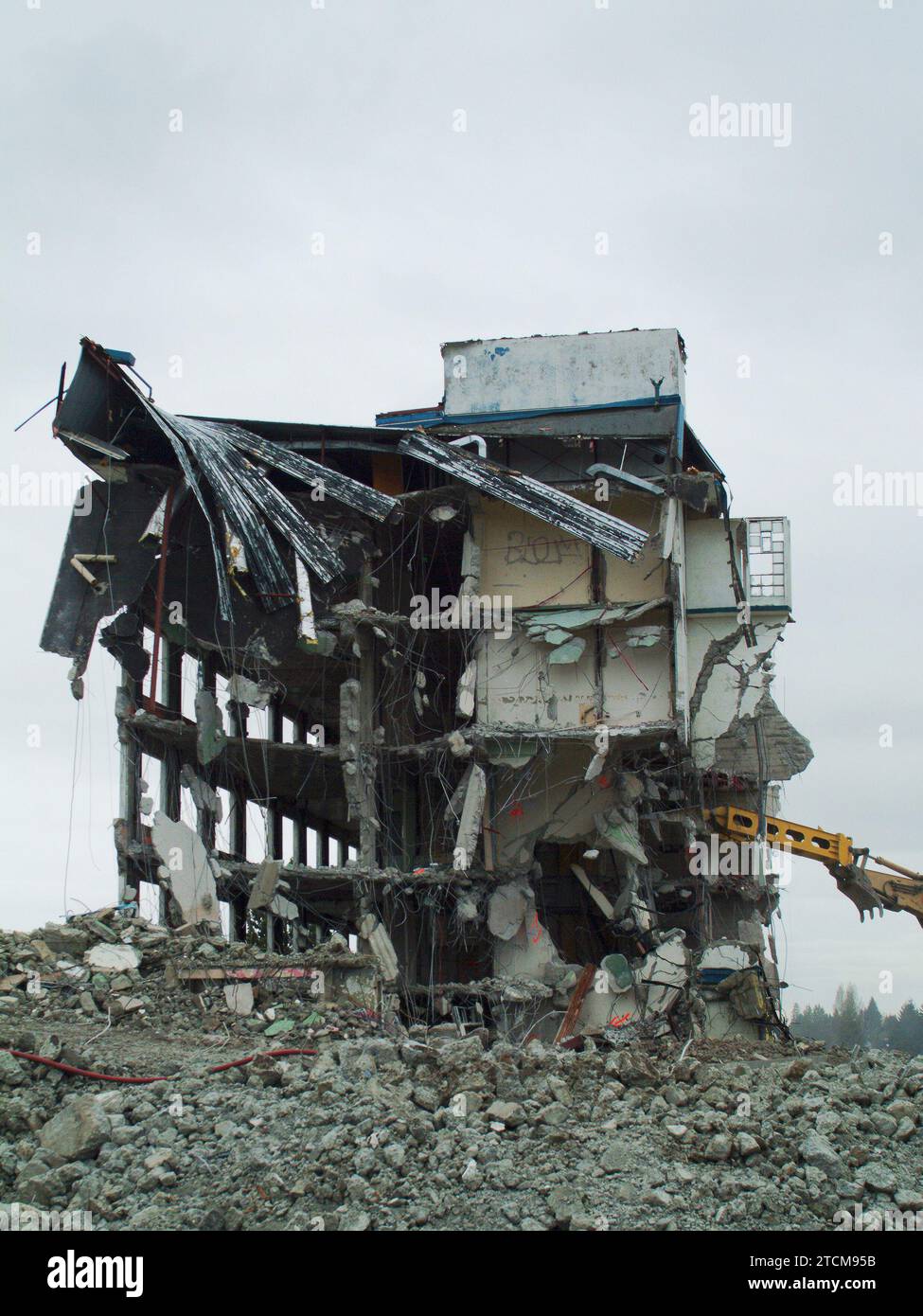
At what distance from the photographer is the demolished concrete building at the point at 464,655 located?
1011 inches

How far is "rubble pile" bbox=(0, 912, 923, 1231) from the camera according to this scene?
1254cm

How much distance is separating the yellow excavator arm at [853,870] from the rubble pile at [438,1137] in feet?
29.5

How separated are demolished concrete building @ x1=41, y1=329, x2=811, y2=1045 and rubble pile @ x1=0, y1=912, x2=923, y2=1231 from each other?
27.7ft

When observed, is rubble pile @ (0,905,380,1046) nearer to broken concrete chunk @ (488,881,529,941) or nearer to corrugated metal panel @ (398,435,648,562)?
broken concrete chunk @ (488,881,529,941)

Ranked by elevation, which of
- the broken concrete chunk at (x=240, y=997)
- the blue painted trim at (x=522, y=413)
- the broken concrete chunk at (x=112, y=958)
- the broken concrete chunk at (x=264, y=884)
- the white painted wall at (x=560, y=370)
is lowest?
the broken concrete chunk at (x=240, y=997)

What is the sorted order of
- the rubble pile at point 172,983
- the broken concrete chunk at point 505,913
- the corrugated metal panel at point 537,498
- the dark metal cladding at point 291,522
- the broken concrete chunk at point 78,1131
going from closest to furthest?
the broken concrete chunk at point 78,1131 → the rubble pile at point 172,983 → the dark metal cladding at point 291,522 → the corrugated metal panel at point 537,498 → the broken concrete chunk at point 505,913

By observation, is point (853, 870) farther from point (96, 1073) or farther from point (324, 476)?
point (96, 1073)

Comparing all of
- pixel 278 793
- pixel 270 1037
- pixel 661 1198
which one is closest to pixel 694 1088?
pixel 661 1198

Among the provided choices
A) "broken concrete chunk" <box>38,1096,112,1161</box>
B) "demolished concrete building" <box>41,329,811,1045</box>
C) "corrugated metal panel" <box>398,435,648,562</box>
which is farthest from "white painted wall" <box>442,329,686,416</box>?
"broken concrete chunk" <box>38,1096,112,1161</box>

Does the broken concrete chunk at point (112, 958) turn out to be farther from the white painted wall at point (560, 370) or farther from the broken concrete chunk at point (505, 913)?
the white painted wall at point (560, 370)

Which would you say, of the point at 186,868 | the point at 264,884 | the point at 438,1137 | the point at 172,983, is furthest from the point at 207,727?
the point at 438,1137

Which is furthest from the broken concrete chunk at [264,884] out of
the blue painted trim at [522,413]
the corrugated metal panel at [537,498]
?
the blue painted trim at [522,413]
